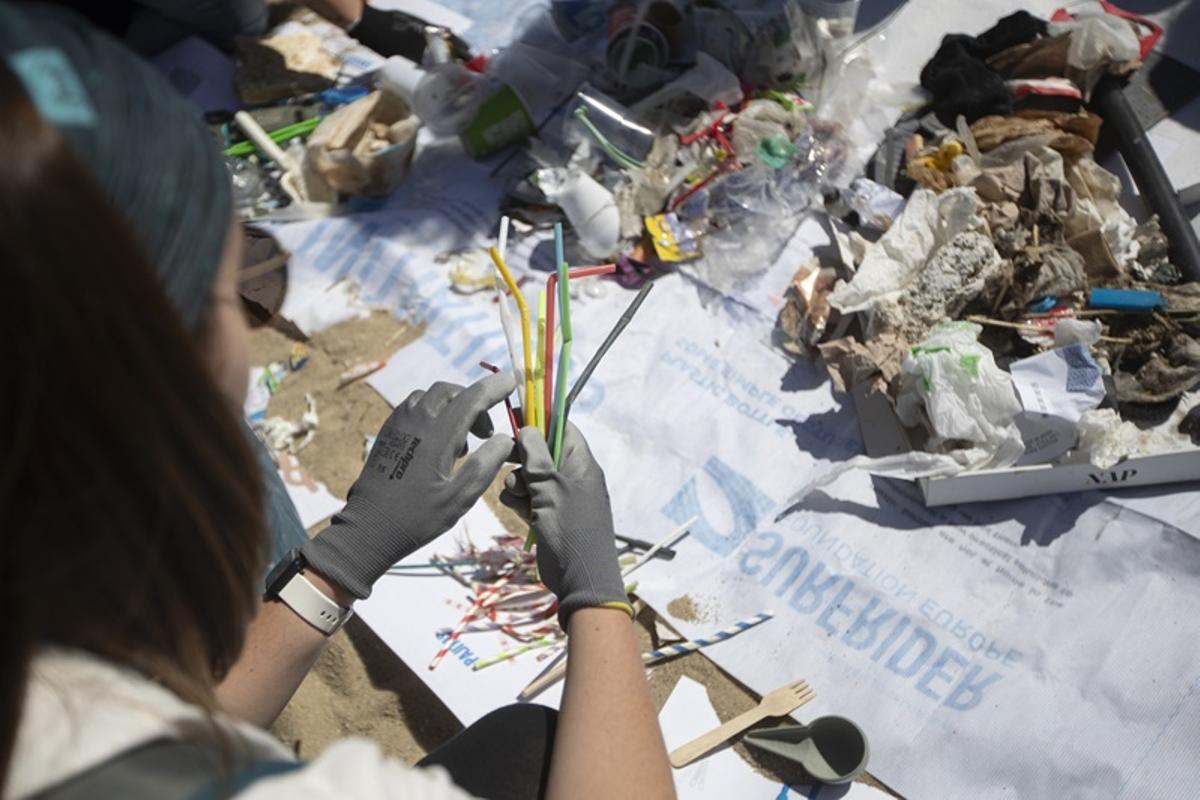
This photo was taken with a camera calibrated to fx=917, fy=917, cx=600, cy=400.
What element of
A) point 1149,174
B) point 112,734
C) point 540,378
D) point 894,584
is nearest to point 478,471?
point 540,378

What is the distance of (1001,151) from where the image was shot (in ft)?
6.54

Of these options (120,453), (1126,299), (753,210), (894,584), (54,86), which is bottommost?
(894,584)

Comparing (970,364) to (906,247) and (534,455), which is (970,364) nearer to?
(906,247)

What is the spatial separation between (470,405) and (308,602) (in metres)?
0.35

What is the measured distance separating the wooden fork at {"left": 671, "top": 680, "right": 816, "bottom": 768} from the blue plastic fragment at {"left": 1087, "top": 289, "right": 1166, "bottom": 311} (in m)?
0.94

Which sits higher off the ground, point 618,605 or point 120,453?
point 120,453

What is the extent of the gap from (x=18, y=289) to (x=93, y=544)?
177 millimetres

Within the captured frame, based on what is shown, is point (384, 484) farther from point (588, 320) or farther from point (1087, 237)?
point (1087, 237)

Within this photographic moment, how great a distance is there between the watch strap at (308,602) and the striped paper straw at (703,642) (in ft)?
2.00

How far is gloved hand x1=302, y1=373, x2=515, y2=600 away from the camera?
1278 mm

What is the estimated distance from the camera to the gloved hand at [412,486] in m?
1.28

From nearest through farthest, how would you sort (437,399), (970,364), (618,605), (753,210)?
(618,605) < (437,399) < (970,364) < (753,210)

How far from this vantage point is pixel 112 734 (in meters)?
0.62

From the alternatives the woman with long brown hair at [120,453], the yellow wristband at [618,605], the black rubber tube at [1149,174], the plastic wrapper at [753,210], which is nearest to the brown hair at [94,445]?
the woman with long brown hair at [120,453]
